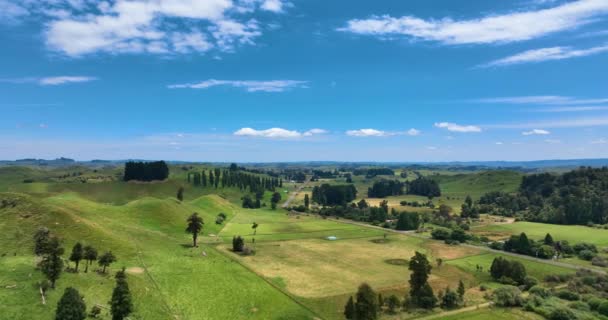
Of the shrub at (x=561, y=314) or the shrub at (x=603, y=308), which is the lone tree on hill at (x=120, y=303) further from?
the shrub at (x=603, y=308)

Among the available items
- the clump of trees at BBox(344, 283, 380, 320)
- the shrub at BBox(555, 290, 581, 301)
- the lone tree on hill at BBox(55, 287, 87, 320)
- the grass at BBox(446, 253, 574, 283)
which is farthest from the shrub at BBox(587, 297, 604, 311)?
the lone tree on hill at BBox(55, 287, 87, 320)

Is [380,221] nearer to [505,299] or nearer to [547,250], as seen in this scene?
[547,250]

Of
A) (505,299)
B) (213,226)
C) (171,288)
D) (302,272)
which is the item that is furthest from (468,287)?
(213,226)

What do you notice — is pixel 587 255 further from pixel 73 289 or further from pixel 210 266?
pixel 73 289

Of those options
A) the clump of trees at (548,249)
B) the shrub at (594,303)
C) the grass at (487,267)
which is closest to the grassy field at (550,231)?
the clump of trees at (548,249)

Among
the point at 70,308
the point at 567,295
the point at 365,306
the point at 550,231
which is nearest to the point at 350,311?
the point at 365,306

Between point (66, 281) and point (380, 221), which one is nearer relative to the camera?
point (66, 281)

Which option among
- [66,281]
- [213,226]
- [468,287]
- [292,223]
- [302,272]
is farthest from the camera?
[292,223]

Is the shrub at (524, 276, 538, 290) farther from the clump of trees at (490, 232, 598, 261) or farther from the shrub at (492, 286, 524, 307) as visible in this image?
the clump of trees at (490, 232, 598, 261)
